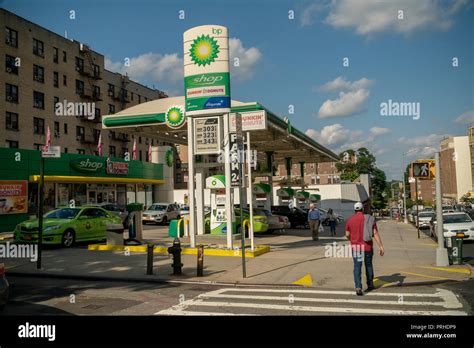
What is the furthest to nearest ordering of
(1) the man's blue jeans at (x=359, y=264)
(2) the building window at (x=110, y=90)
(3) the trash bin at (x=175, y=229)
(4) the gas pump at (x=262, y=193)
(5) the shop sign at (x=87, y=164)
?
1. (2) the building window at (x=110, y=90)
2. (5) the shop sign at (x=87, y=164)
3. (4) the gas pump at (x=262, y=193)
4. (3) the trash bin at (x=175, y=229)
5. (1) the man's blue jeans at (x=359, y=264)

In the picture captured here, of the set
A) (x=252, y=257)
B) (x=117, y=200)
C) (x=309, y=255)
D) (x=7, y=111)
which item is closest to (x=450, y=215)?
(x=309, y=255)

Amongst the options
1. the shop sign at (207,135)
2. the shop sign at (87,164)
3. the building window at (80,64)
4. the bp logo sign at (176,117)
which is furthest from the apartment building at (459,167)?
the shop sign at (207,135)

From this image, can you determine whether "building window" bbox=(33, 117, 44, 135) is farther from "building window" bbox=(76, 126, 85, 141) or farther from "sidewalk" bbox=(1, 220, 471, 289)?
"sidewalk" bbox=(1, 220, 471, 289)

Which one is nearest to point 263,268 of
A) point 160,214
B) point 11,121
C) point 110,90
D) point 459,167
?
point 160,214

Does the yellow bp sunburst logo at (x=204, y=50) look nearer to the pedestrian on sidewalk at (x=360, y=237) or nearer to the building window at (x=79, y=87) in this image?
the pedestrian on sidewalk at (x=360, y=237)

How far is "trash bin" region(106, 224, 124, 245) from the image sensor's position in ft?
56.2

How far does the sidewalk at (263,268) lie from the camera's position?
11.1 metres

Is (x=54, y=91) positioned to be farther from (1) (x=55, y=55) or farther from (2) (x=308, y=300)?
(2) (x=308, y=300)

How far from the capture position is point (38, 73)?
45844 mm

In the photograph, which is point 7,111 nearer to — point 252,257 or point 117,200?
point 117,200

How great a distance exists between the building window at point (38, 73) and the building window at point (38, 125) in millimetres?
4004

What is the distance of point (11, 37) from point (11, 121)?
8005mm

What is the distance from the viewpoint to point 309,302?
8.71m
